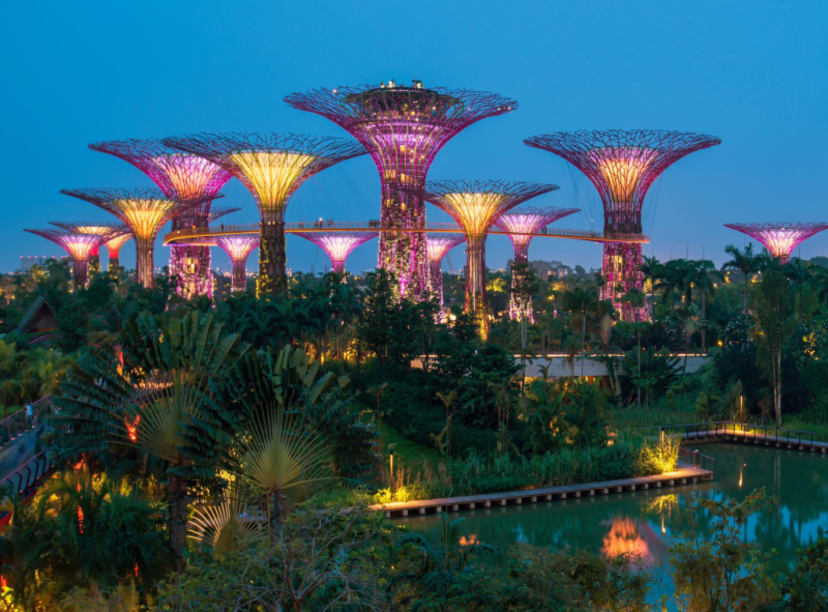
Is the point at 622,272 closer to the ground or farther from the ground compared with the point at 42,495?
farther from the ground

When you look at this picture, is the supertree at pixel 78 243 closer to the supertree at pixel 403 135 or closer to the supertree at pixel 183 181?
the supertree at pixel 183 181

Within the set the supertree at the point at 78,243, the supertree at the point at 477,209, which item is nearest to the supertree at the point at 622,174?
the supertree at the point at 477,209

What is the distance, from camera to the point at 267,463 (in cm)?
1193

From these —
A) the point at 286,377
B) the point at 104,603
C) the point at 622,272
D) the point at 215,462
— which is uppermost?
Result: the point at 622,272

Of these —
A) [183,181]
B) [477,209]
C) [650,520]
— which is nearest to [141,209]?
Answer: [183,181]

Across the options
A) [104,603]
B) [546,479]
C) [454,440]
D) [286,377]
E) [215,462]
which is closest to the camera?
[104,603]

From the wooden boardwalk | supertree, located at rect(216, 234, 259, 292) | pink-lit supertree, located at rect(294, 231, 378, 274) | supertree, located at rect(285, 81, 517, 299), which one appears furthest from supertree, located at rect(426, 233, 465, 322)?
the wooden boardwalk

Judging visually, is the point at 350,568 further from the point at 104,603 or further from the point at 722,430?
the point at 722,430

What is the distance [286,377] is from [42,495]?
3951 mm

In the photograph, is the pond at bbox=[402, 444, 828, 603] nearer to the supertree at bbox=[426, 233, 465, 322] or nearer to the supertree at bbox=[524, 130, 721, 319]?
the supertree at bbox=[524, 130, 721, 319]

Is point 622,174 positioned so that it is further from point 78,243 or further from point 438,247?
point 78,243

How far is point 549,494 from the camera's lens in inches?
808

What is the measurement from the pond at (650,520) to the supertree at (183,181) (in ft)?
82.6

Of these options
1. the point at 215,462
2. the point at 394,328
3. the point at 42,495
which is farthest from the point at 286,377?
the point at 394,328
